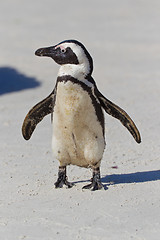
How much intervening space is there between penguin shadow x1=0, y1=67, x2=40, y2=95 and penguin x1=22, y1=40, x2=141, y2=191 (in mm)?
4935

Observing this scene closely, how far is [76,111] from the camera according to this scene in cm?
480

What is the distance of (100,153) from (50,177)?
812 millimetres

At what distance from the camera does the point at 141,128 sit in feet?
25.1

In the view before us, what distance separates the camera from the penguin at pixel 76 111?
475 cm

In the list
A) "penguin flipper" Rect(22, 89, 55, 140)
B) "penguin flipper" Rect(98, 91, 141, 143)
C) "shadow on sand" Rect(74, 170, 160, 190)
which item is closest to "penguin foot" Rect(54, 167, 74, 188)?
"shadow on sand" Rect(74, 170, 160, 190)

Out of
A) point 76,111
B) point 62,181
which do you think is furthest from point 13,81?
point 76,111

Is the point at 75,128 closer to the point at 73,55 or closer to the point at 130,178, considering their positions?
the point at 73,55

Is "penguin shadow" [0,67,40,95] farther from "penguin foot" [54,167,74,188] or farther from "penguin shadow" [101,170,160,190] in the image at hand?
"penguin foot" [54,167,74,188]

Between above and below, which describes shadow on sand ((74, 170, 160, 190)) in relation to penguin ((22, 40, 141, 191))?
below

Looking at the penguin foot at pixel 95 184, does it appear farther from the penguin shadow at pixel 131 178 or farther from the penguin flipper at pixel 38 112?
the penguin flipper at pixel 38 112

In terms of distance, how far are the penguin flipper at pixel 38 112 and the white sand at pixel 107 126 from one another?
20.0 inches

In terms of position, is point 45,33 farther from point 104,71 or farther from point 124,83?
point 124,83

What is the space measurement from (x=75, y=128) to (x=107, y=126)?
9.54 feet

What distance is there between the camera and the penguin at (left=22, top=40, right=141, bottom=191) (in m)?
4.75
